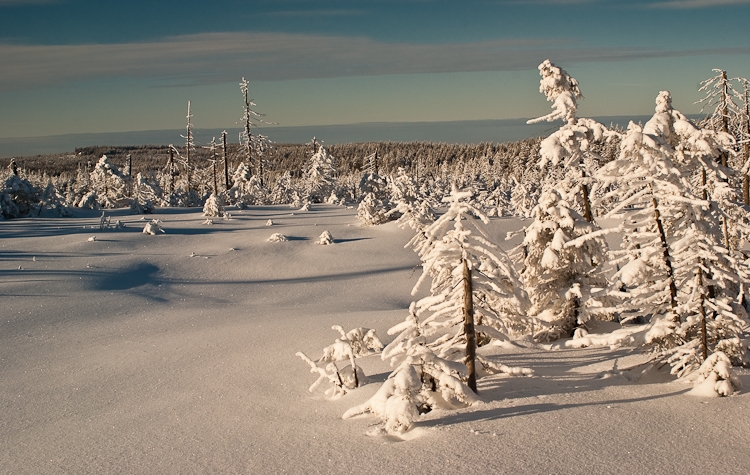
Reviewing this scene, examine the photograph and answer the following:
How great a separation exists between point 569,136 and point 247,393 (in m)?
8.68

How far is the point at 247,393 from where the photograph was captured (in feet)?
32.7

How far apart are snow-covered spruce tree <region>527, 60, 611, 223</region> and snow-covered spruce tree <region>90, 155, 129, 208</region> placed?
27869 millimetres

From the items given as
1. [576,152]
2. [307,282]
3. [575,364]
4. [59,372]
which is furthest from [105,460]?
[307,282]

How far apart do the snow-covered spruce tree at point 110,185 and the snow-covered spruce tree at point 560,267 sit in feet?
91.7

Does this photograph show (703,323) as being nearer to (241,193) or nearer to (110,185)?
(110,185)

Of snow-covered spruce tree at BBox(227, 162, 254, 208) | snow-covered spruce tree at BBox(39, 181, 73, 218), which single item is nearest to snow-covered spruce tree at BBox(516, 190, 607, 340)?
snow-covered spruce tree at BBox(227, 162, 254, 208)

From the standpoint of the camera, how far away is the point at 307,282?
21.6m

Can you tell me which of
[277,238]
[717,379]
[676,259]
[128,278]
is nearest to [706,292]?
[676,259]

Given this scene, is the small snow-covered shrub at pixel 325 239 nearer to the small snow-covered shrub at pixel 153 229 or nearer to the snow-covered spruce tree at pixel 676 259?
the small snow-covered shrub at pixel 153 229

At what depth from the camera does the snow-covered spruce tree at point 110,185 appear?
3358cm

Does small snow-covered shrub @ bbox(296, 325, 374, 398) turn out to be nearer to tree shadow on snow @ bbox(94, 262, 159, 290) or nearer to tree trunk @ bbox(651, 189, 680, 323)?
tree trunk @ bbox(651, 189, 680, 323)

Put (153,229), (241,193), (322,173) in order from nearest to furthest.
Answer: (153,229) → (241,193) → (322,173)

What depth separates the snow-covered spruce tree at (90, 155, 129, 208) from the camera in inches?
1322

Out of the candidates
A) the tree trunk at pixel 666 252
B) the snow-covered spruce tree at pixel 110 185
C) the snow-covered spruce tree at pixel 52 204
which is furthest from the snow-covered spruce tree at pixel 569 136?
the snow-covered spruce tree at pixel 110 185
